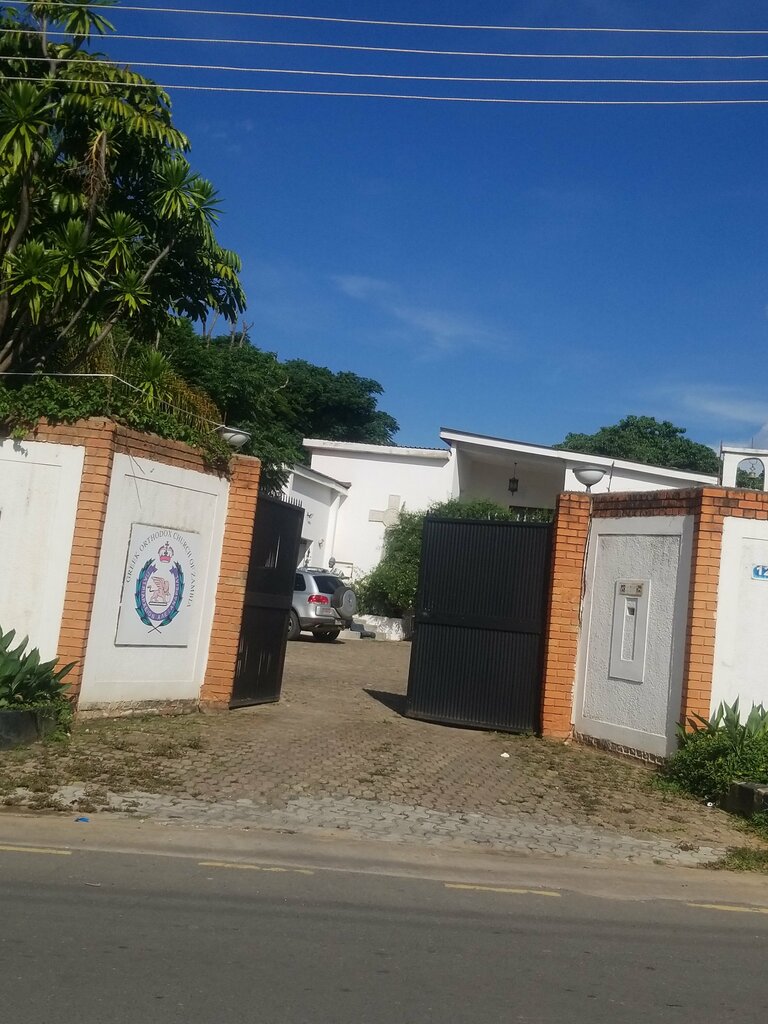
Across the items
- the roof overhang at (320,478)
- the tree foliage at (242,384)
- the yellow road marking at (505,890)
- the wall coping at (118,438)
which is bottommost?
the yellow road marking at (505,890)

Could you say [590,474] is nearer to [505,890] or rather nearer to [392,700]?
[392,700]

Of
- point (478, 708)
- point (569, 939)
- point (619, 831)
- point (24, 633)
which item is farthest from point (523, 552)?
point (569, 939)

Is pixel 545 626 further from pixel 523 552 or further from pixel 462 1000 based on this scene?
pixel 462 1000

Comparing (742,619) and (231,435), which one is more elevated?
(231,435)

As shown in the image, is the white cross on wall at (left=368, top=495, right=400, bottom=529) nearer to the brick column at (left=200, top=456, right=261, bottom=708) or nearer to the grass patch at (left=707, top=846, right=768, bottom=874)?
the brick column at (left=200, top=456, right=261, bottom=708)

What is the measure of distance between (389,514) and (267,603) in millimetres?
19959

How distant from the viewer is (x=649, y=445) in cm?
5712

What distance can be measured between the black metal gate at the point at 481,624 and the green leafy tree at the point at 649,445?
43.3 meters

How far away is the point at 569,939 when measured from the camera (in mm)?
5578

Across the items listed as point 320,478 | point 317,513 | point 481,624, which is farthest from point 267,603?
point 317,513

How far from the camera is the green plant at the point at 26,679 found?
9242 millimetres

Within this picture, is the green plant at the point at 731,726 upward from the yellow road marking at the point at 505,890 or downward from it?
upward

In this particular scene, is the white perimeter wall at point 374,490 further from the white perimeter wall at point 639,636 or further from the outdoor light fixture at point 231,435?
the white perimeter wall at point 639,636

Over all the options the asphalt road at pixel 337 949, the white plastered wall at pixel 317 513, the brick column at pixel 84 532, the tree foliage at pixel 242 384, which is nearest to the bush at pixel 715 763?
the asphalt road at pixel 337 949
